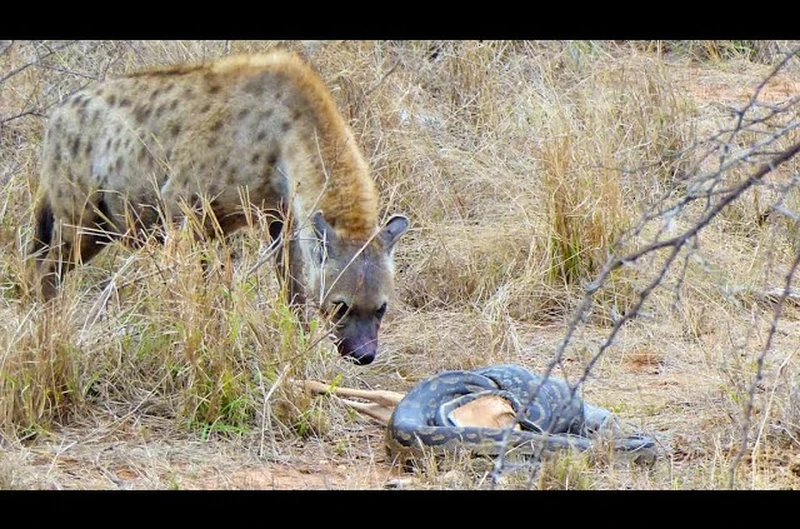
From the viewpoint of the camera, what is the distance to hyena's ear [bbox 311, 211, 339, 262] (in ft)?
19.8

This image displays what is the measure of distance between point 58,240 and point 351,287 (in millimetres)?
1598

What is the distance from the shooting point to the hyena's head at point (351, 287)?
6.00m

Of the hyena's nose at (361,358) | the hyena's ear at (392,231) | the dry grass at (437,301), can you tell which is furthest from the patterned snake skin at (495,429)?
the hyena's ear at (392,231)

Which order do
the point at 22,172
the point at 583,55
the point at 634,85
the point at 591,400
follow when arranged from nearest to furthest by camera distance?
the point at 591,400
the point at 22,172
the point at 634,85
the point at 583,55

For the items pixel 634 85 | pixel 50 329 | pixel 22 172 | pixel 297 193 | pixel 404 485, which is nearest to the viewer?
pixel 404 485

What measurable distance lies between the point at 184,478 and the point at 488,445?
3.43 ft

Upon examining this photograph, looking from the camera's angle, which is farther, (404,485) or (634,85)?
(634,85)

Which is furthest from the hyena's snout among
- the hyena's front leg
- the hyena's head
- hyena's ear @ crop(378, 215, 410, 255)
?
hyena's ear @ crop(378, 215, 410, 255)

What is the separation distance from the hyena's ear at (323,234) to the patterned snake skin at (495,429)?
892 mm

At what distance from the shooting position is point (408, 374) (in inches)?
246

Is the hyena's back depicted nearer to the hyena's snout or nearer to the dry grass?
the dry grass

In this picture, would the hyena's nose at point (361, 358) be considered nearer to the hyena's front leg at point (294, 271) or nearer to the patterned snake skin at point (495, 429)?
the hyena's front leg at point (294, 271)

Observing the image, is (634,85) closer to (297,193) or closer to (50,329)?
(297,193)

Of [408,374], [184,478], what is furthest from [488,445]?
[408,374]
